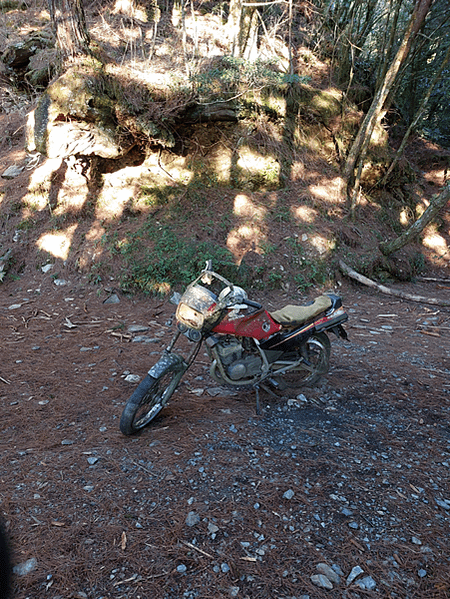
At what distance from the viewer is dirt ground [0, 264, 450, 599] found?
1.97m

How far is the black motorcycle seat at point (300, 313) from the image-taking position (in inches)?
140

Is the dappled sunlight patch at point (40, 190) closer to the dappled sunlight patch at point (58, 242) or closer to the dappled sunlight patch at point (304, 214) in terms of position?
the dappled sunlight patch at point (58, 242)

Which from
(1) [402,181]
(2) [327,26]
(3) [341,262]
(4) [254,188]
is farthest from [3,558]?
(2) [327,26]

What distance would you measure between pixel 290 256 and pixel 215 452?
4724 mm

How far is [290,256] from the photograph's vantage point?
6961 millimetres

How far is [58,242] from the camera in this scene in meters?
6.96

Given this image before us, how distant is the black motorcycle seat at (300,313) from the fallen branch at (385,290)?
3685mm

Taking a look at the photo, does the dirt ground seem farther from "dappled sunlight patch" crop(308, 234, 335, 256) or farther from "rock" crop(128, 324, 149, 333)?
"dappled sunlight patch" crop(308, 234, 335, 256)

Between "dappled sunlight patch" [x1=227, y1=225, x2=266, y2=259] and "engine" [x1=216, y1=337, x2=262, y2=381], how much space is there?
3480mm

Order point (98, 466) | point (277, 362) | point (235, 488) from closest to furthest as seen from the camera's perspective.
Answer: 1. point (235, 488)
2. point (98, 466)
3. point (277, 362)

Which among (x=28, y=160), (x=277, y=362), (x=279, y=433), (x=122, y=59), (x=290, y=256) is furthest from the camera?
(x=28, y=160)

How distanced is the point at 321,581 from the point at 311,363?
2.16 m

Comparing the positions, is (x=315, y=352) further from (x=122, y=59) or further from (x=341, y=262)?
(x=122, y=59)

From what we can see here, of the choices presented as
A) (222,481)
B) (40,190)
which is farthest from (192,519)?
(40,190)
